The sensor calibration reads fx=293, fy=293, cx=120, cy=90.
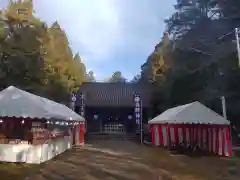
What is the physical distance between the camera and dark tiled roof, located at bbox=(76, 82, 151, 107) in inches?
1186

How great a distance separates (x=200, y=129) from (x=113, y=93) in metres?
16.4

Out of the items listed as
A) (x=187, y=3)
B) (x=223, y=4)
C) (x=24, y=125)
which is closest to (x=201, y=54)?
(x=223, y=4)

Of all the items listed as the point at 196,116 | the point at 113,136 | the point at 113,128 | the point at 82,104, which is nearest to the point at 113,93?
the point at 113,128

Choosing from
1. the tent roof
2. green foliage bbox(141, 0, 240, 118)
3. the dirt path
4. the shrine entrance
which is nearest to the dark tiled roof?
the shrine entrance

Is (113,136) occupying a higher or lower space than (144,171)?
higher

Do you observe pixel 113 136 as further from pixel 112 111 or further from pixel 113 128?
pixel 112 111

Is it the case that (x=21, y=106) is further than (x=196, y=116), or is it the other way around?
(x=196, y=116)

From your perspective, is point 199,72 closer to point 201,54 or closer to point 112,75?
point 201,54

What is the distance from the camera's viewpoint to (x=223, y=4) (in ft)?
61.6

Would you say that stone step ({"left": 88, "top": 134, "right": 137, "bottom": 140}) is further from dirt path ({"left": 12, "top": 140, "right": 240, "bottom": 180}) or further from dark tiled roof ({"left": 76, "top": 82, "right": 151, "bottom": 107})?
dirt path ({"left": 12, "top": 140, "right": 240, "bottom": 180})

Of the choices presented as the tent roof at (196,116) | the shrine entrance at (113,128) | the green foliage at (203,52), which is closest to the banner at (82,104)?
the shrine entrance at (113,128)

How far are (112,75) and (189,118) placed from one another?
218 feet

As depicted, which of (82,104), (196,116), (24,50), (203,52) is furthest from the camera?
(82,104)

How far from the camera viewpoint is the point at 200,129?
16859 mm
